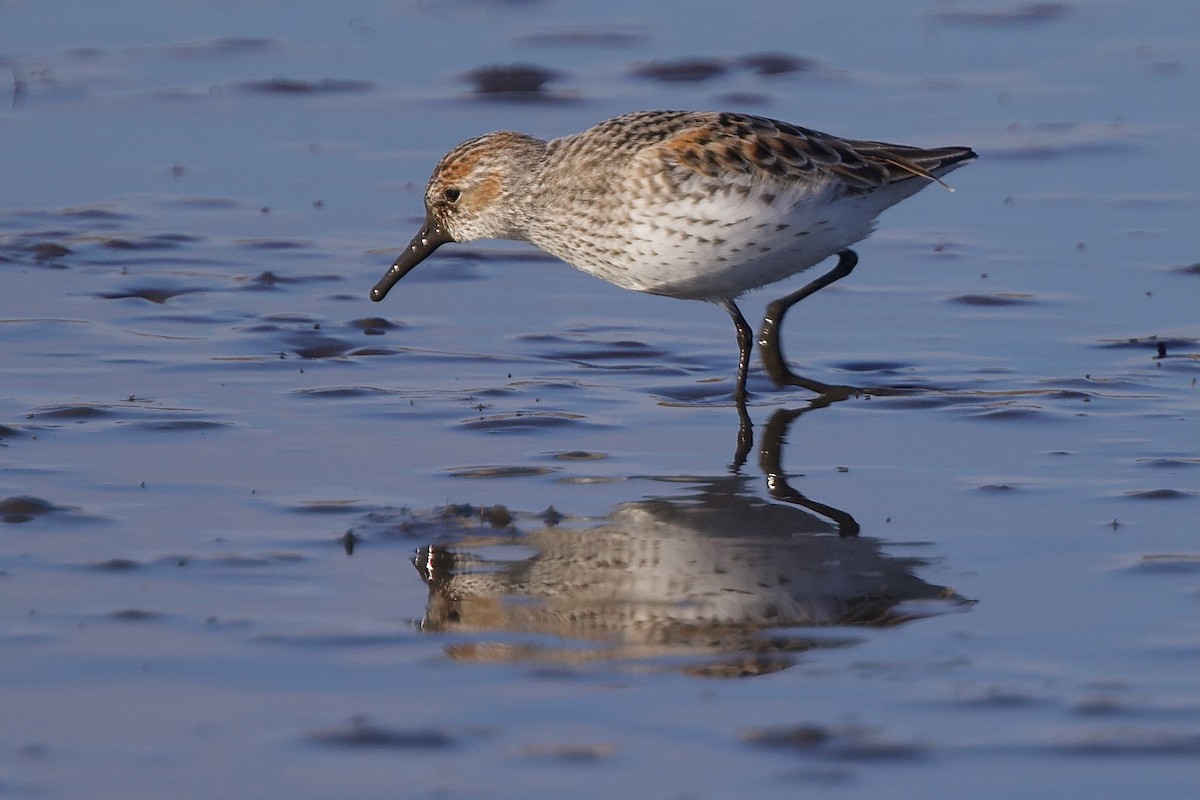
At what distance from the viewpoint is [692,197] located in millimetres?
8719

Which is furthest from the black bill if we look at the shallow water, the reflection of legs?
the reflection of legs

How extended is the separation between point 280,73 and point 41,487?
8614 mm

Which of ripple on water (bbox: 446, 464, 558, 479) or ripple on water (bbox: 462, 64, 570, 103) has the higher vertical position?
ripple on water (bbox: 462, 64, 570, 103)

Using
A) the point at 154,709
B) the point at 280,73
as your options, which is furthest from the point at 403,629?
the point at 280,73

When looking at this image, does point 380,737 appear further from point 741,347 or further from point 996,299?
point 996,299

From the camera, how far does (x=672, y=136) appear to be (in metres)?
9.06

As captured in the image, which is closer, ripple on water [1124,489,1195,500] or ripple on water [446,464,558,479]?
ripple on water [1124,489,1195,500]

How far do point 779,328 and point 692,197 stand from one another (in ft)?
4.48

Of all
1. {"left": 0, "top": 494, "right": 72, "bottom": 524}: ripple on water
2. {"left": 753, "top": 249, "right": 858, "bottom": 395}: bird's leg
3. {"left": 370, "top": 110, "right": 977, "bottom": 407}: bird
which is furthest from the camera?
{"left": 753, "top": 249, "right": 858, "bottom": 395}: bird's leg

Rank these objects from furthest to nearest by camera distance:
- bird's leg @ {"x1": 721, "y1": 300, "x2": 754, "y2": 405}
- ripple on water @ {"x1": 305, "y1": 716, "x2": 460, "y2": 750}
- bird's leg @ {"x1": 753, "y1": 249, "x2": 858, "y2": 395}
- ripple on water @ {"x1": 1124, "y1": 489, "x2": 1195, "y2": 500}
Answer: bird's leg @ {"x1": 753, "y1": 249, "x2": 858, "y2": 395}, bird's leg @ {"x1": 721, "y1": 300, "x2": 754, "y2": 405}, ripple on water @ {"x1": 1124, "y1": 489, "x2": 1195, "y2": 500}, ripple on water @ {"x1": 305, "y1": 716, "x2": 460, "y2": 750}

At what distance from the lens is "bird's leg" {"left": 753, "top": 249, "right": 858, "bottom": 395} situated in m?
9.46

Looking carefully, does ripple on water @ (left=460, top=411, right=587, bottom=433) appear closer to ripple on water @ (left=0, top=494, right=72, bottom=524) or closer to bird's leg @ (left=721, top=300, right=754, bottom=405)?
bird's leg @ (left=721, top=300, right=754, bottom=405)

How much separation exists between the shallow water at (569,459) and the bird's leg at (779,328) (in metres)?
0.15

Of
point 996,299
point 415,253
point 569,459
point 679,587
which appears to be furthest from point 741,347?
point 679,587
